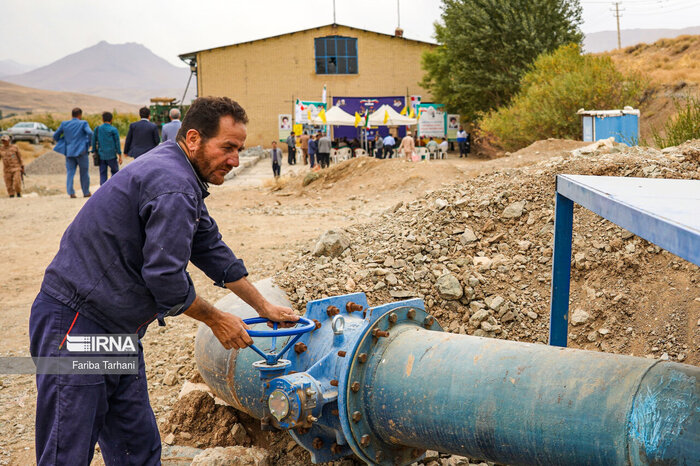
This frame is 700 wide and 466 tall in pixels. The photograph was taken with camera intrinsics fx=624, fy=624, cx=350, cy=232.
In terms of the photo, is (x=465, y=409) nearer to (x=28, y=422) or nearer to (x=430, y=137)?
(x=28, y=422)

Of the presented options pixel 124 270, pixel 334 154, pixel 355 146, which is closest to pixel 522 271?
pixel 124 270

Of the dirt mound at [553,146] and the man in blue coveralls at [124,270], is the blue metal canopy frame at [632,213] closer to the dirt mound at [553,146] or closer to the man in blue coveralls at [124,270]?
the man in blue coveralls at [124,270]

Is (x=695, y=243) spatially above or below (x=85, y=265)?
above

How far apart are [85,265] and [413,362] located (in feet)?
4.04

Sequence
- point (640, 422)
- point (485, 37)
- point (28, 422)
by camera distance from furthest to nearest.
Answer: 1. point (485, 37)
2. point (28, 422)
3. point (640, 422)

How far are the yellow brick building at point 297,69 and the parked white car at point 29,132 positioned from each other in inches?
343

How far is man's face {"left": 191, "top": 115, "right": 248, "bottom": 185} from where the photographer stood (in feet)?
7.63

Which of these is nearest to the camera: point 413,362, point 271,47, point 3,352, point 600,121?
point 413,362

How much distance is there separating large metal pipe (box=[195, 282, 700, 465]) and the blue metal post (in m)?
0.65

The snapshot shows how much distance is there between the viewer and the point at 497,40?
2597 centimetres

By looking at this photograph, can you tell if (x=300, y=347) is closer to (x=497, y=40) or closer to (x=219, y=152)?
(x=219, y=152)

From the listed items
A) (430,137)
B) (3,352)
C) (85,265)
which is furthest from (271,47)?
(85,265)

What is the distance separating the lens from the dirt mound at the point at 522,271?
12.3 ft

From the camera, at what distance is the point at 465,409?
2135mm
